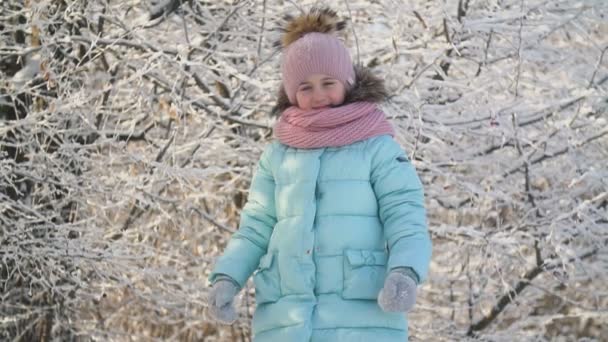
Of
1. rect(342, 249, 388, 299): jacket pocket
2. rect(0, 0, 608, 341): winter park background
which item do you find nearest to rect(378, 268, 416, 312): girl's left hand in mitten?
rect(342, 249, 388, 299): jacket pocket

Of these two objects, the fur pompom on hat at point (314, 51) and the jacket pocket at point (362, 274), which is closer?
the jacket pocket at point (362, 274)

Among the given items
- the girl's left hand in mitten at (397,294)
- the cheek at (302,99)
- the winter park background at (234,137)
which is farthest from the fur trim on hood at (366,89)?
the winter park background at (234,137)

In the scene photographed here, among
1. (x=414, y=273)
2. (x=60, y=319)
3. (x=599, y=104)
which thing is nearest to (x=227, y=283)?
(x=414, y=273)

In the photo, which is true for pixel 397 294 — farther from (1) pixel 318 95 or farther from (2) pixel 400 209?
(1) pixel 318 95

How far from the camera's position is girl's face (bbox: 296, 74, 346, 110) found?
9.21 ft

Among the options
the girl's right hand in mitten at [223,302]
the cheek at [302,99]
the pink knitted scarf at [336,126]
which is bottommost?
the girl's right hand in mitten at [223,302]

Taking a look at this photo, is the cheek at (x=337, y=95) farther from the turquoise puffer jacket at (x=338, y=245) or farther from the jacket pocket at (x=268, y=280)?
the jacket pocket at (x=268, y=280)

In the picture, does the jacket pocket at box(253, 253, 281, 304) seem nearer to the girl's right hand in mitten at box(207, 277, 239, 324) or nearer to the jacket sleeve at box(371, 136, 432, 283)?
the girl's right hand in mitten at box(207, 277, 239, 324)

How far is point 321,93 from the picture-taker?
9.23 ft

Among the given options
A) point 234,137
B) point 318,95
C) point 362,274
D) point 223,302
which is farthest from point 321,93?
point 234,137

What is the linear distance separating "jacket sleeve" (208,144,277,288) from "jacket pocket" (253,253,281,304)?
3.1 inches

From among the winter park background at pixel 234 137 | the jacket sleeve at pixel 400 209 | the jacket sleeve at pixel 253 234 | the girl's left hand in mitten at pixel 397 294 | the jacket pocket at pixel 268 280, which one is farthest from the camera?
the winter park background at pixel 234 137

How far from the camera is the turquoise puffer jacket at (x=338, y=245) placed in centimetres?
255

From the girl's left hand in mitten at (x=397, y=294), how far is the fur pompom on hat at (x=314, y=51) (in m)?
0.70
